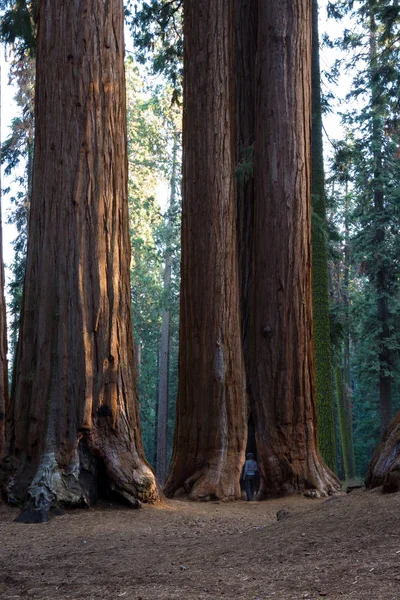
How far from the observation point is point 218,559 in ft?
16.4

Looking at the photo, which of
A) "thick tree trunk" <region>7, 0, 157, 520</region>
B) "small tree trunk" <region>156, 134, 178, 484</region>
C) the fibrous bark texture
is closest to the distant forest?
"thick tree trunk" <region>7, 0, 157, 520</region>

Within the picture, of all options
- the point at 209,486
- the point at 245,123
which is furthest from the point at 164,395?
the point at 209,486

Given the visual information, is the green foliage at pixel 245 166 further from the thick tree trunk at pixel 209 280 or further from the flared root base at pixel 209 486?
the flared root base at pixel 209 486

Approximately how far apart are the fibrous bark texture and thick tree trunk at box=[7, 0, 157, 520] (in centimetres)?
313

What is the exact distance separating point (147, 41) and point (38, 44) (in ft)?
25.1

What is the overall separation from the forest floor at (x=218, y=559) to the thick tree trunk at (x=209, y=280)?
11.1ft

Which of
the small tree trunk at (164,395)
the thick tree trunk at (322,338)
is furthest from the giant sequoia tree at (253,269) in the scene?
the small tree trunk at (164,395)

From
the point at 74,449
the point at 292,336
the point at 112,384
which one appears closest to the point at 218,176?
the point at 292,336

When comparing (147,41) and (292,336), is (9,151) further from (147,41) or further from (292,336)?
(292,336)

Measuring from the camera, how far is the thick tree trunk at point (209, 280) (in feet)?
34.6

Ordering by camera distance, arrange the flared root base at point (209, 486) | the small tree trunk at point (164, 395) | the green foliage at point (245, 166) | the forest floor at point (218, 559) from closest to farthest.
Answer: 1. the forest floor at point (218, 559)
2. the flared root base at point (209, 486)
3. the green foliage at point (245, 166)
4. the small tree trunk at point (164, 395)

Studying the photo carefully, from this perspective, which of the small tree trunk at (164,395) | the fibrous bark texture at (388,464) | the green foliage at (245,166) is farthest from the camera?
the small tree trunk at (164,395)

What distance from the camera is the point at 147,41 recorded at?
54.3 ft

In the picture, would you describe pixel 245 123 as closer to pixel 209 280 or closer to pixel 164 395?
pixel 209 280
